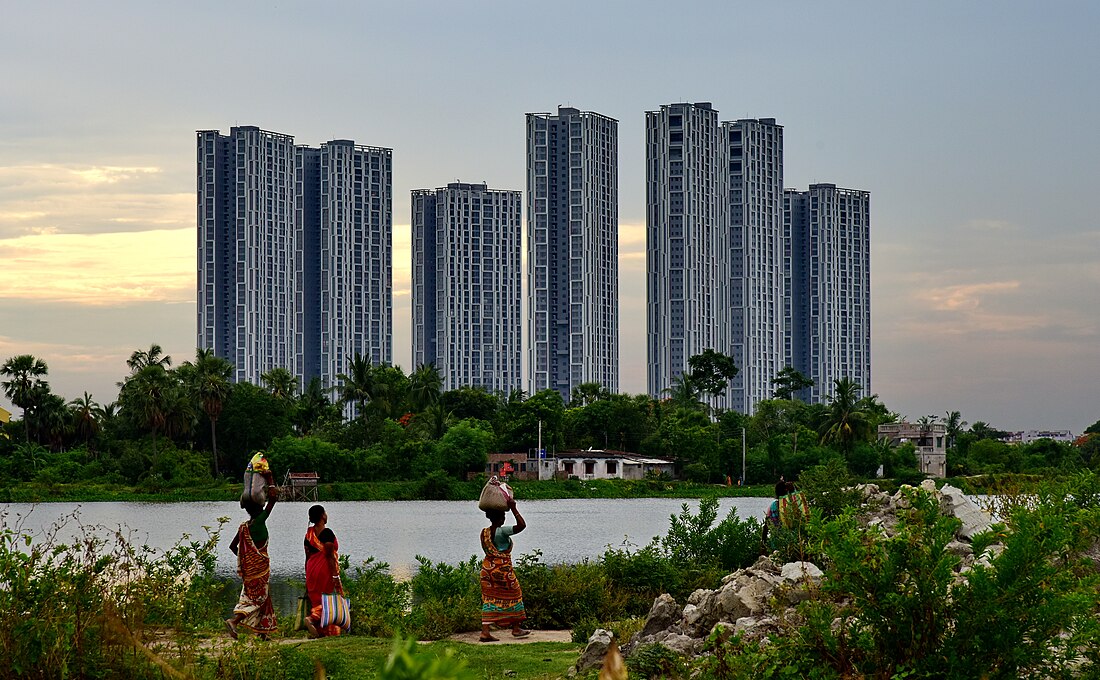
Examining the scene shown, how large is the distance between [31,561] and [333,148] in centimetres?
10988

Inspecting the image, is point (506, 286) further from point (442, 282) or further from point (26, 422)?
point (26, 422)

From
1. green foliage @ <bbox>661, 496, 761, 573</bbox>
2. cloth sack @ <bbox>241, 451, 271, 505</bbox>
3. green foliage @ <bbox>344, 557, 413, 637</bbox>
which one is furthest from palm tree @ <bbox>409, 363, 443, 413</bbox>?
cloth sack @ <bbox>241, 451, 271, 505</bbox>

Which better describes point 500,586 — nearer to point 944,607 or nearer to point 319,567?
point 319,567

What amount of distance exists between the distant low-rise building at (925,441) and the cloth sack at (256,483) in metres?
53.4

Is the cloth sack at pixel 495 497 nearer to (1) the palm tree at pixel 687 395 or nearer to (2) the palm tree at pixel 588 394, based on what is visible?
(1) the palm tree at pixel 687 395

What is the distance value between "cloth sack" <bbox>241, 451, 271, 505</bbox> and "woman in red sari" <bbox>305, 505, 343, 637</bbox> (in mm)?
492

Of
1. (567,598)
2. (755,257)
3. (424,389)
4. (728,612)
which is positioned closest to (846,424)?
(424,389)

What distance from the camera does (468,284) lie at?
11531 cm

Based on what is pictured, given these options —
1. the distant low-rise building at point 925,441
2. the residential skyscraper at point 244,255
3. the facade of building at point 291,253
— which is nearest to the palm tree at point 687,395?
the distant low-rise building at point 925,441

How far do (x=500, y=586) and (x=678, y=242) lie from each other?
305 feet

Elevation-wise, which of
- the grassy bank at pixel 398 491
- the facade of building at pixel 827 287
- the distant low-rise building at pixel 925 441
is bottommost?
the grassy bank at pixel 398 491

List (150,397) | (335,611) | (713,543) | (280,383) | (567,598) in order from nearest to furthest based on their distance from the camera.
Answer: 1. (335,611)
2. (567,598)
3. (713,543)
4. (150,397)
5. (280,383)

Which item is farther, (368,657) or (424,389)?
(424,389)

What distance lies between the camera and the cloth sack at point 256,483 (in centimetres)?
1148
